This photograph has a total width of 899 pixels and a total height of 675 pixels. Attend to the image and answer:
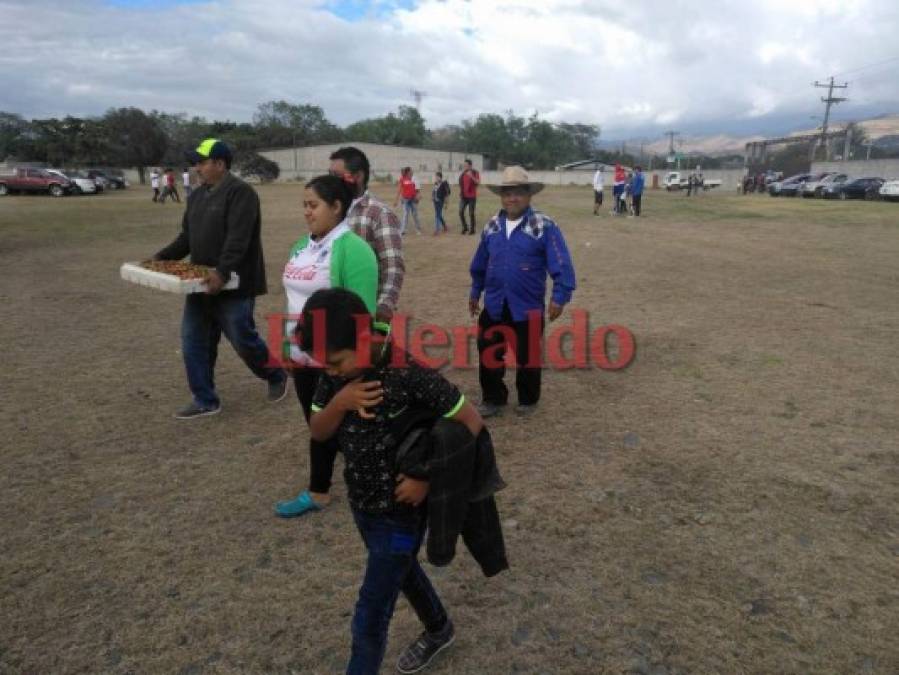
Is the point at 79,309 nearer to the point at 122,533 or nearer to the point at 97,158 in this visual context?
the point at 122,533

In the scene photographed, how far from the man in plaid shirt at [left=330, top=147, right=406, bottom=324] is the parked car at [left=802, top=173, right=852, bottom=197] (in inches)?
1572

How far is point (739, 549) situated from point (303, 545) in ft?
6.99

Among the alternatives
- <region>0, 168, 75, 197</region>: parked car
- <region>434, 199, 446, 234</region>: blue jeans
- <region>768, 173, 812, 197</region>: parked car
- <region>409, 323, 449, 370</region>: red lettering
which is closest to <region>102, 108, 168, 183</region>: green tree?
<region>0, 168, 75, 197</region>: parked car

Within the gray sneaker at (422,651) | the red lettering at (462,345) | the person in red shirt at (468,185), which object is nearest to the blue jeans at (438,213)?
the person in red shirt at (468,185)

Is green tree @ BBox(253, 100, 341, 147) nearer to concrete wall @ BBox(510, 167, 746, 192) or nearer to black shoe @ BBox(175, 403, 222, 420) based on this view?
concrete wall @ BBox(510, 167, 746, 192)

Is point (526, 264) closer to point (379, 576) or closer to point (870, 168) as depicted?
point (379, 576)

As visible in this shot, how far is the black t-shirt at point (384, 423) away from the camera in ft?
6.07

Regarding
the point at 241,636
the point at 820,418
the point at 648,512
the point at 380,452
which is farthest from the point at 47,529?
the point at 820,418

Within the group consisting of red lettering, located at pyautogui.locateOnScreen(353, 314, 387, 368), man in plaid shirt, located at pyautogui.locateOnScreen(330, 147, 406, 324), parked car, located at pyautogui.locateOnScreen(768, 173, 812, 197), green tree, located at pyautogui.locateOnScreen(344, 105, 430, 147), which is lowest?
red lettering, located at pyautogui.locateOnScreen(353, 314, 387, 368)

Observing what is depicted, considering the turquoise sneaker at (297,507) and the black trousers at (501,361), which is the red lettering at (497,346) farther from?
the turquoise sneaker at (297,507)

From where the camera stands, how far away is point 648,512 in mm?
3389

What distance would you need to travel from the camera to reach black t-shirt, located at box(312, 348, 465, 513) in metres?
1.85

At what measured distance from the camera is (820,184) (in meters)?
36.9

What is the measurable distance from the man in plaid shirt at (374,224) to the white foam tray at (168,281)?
1.11m
